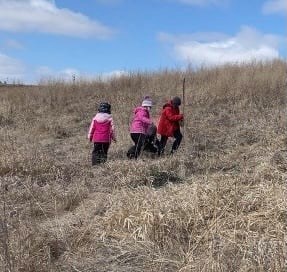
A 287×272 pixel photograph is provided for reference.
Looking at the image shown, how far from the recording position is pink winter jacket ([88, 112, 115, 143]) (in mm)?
10414

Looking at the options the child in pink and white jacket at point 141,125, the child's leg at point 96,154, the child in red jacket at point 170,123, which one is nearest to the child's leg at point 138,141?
the child in pink and white jacket at point 141,125

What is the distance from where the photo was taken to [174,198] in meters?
5.66

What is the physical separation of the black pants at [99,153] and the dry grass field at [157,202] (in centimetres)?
23

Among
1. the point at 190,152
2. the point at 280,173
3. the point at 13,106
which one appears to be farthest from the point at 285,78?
the point at 280,173

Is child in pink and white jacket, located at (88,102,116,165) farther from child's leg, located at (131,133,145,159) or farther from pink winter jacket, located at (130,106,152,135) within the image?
pink winter jacket, located at (130,106,152,135)

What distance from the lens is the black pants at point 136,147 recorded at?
10.4m

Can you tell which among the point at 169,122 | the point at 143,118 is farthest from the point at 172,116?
the point at 143,118

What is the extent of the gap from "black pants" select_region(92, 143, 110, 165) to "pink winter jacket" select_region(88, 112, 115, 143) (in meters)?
0.11

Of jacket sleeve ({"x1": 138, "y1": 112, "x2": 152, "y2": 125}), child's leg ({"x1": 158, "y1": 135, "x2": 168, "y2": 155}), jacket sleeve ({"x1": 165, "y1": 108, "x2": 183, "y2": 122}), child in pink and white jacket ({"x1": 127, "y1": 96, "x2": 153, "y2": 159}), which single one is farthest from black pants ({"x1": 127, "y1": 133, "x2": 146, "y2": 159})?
jacket sleeve ({"x1": 165, "y1": 108, "x2": 183, "y2": 122})

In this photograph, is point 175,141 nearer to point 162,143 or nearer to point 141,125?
point 162,143

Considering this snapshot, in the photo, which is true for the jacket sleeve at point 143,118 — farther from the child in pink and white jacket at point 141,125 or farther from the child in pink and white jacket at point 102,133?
the child in pink and white jacket at point 102,133

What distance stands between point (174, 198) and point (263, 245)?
1.47 meters

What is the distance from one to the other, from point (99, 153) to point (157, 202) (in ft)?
16.1

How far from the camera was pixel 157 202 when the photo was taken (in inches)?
217
